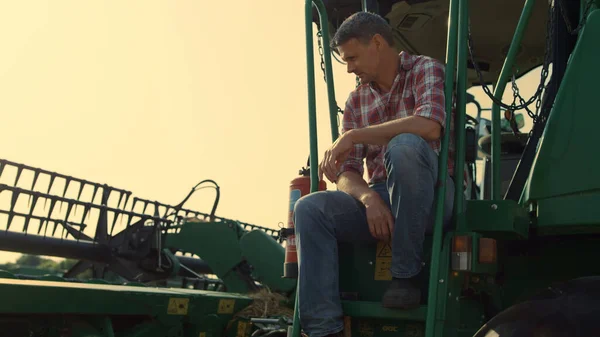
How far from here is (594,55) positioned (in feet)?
→ 8.37

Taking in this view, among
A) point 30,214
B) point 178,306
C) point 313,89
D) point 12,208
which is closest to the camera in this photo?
point 313,89

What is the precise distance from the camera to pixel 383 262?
9.36ft

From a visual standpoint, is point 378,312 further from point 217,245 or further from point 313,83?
point 217,245

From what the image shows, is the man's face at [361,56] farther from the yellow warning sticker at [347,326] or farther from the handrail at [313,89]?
the yellow warning sticker at [347,326]

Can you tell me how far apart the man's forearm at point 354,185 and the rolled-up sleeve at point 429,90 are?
1.38ft

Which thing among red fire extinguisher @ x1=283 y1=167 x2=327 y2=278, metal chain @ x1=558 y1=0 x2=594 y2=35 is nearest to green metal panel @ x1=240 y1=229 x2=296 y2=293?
red fire extinguisher @ x1=283 y1=167 x2=327 y2=278

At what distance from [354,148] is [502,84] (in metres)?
0.93

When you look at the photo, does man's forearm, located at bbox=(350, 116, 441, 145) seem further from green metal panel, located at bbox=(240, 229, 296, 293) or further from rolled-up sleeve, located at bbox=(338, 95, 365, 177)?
green metal panel, located at bbox=(240, 229, 296, 293)

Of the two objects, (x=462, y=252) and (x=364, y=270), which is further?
(x=364, y=270)

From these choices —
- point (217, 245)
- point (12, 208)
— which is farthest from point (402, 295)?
point (12, 208)

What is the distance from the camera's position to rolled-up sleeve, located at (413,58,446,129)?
8.98 feet

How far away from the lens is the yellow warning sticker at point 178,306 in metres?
4.65

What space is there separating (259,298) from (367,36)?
3.82 meters

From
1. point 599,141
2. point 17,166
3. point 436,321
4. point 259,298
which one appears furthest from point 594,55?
point 17,166
